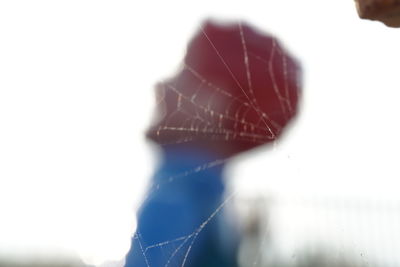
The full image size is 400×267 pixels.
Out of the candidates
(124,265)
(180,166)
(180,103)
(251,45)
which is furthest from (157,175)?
(251,45)

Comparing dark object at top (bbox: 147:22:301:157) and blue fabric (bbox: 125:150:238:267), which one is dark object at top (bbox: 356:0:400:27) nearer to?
blue fabric (bbox: 125:150:238:267)

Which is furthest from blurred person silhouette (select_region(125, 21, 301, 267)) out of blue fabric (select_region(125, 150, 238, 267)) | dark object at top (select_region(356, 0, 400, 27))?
dark object at top (select_region(356, 0, 400, 27))

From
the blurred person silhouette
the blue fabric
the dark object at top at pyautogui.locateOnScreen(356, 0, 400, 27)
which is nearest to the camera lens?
the dark object at top at pyautogui.locateOnScreen(356, 0, 400, 27)

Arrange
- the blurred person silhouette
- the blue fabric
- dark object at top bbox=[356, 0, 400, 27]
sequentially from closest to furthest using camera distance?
dark object at top bbox=[356, 0, 400, 27] < the blue fabric < the blurred person silhouette

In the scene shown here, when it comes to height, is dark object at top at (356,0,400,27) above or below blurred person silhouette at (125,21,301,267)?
above

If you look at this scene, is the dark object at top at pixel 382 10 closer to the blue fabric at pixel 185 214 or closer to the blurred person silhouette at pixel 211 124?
the blue fabric at pixel 185 214

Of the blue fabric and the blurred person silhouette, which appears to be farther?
the blurred person silhouette

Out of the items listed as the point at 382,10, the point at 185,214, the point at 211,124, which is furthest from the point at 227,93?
the point at 382,10

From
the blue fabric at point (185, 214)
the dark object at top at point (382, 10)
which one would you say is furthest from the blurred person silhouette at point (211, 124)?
the dark object at top at point (382, 10)
